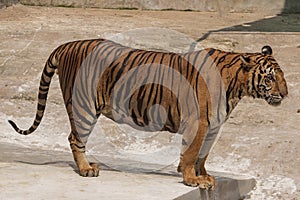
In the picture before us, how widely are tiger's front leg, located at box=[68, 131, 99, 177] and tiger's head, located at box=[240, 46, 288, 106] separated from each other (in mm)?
1268

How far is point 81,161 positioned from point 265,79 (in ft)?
4.85

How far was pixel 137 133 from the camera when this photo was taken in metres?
8.22

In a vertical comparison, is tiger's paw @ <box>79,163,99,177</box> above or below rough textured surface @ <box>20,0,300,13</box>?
above

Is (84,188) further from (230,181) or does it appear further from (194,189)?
(230,181)

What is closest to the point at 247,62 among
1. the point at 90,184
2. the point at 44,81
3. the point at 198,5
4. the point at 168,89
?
the point at 168,89

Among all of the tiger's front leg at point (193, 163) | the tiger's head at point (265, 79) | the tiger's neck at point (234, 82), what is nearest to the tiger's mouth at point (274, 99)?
the tiger's head at point (265, 79)

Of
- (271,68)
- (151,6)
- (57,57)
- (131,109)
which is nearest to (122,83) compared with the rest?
(131,109)

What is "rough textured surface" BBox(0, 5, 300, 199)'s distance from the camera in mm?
6803

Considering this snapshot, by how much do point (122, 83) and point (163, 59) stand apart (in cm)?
35

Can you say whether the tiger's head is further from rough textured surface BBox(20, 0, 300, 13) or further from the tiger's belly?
rough textured surface BBox(20, 0, 300, 13)

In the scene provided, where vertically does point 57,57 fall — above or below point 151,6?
above

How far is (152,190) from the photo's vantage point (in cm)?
523

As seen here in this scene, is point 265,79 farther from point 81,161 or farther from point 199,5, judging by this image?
Result: point 199,5

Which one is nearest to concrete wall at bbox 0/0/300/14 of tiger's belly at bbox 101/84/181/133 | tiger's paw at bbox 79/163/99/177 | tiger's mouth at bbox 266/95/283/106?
tiger's belly at bbox 101/84/181/133
